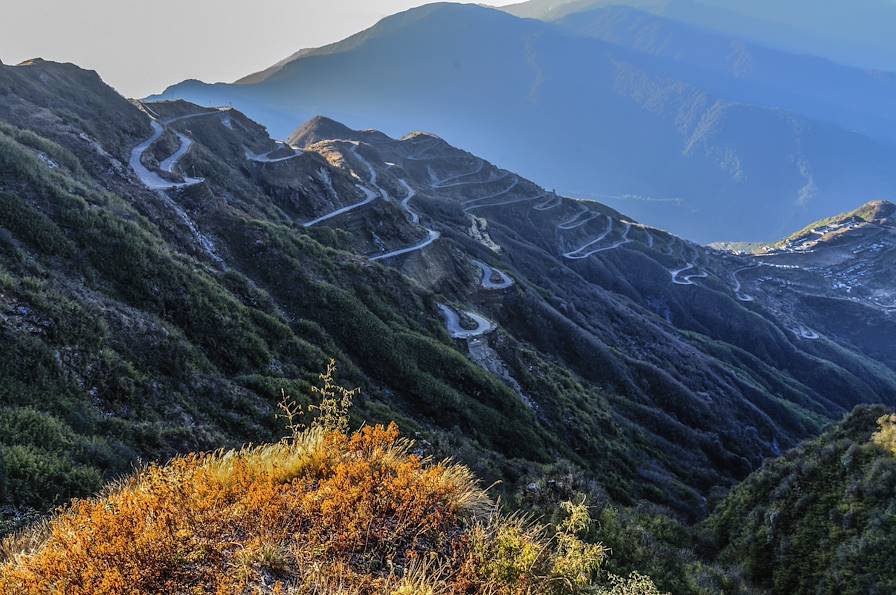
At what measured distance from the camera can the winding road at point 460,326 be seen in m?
38.3

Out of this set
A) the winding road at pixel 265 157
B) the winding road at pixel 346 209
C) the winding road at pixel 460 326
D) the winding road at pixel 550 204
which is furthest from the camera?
the winding road at pixel 550 204

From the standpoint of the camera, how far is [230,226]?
33.6m

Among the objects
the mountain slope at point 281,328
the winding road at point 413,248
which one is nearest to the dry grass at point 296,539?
the mountain slope at point 281,328

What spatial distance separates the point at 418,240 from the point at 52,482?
48377 mm

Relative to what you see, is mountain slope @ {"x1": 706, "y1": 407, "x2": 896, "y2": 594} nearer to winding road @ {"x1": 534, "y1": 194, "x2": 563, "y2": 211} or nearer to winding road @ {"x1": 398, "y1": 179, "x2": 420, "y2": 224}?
winding road @ {"x1": 398, "y1": 179, "x2": 420, "y2": 224}

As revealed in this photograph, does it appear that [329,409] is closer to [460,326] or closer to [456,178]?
[460,326]

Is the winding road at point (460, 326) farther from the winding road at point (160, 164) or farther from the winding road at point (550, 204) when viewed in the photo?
the winding road at point (550, 204)

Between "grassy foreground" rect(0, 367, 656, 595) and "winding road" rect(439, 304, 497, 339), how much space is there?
1263 inches

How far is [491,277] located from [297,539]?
178 feet

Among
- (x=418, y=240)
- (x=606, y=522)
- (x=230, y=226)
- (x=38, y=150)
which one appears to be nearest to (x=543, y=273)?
(x=418, y=240)

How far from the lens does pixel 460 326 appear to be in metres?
40.1

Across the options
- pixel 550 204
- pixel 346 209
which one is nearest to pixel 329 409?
pixel 346 209

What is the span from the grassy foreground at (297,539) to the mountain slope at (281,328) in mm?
3977

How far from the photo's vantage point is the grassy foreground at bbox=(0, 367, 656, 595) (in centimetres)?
398
